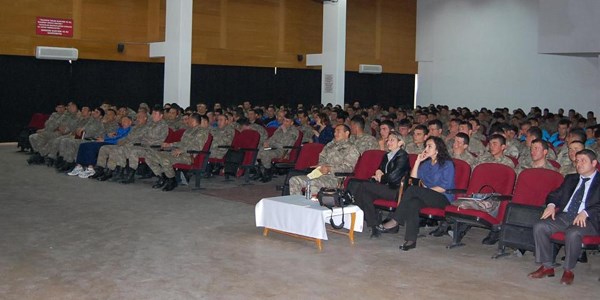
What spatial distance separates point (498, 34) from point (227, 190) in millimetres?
16089

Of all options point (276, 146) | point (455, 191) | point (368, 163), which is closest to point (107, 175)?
point (276, 146)

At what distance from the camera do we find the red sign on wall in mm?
19516

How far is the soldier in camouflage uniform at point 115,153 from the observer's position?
1255cm

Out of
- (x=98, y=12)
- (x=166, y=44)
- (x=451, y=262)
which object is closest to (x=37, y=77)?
(x=98, y=12)

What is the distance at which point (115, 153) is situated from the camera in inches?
495

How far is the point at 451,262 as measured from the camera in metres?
7.16

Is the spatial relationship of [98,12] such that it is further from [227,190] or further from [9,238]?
[9,238]

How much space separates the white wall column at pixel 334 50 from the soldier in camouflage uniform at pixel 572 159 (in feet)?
42.8

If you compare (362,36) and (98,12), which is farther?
(362,36)

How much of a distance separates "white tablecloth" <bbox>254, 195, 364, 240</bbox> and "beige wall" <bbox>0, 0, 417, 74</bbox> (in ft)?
43.7

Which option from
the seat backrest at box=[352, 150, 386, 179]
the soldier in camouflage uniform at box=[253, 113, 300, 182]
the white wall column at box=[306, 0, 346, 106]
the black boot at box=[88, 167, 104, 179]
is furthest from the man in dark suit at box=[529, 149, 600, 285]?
the white wall column at box=[306, 0, 346, 106]

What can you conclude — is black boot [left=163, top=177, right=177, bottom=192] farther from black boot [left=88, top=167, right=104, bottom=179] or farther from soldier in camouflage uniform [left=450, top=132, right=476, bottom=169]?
soldier in camouflage uniform [left=450, top=132, right=476, bottom=169]

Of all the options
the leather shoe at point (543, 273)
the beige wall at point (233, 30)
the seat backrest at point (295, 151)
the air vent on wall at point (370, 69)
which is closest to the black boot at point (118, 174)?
the seat backrest at point (295, 151)

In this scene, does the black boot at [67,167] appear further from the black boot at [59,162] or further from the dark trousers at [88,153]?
the dark trousers at [88,153]
